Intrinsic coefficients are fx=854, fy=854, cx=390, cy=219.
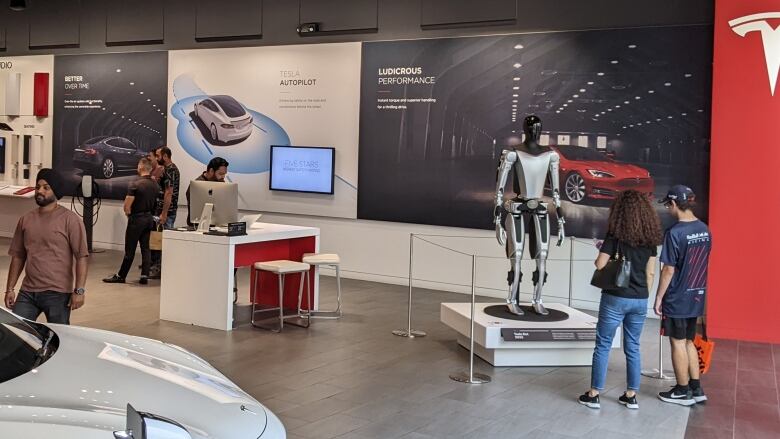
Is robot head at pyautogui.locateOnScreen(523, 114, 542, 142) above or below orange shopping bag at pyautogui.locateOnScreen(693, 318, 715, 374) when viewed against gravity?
above

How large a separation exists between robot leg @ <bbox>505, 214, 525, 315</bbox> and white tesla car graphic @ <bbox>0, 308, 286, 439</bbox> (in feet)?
14.0

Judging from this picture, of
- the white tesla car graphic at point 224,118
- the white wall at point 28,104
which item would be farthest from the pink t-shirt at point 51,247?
the white wall at point 28,104

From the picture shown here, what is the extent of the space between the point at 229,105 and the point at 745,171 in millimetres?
7311

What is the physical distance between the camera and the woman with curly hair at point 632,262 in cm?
554

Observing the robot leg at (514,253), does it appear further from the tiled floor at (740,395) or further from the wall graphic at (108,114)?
the wall graphic at (108,114)

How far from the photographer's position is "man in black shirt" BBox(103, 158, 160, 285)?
1030 cm

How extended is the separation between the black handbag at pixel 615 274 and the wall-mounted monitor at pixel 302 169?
640cm

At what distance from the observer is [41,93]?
576 inches

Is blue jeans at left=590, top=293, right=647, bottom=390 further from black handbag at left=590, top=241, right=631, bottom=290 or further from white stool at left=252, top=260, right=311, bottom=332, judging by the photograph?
white stool at left=252, top=260, right=311, bottom=332

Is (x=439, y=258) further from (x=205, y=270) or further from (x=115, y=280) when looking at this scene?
(x=115, y=280)

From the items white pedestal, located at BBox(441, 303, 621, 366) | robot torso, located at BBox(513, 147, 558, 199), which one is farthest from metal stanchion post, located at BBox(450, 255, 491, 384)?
robot torso, located at BBox(513, 147, 558, 199)

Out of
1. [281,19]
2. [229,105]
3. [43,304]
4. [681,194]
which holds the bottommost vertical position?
[43,304]

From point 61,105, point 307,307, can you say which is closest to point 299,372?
point 307,307

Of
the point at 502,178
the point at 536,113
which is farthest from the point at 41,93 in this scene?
the point at 502,178
